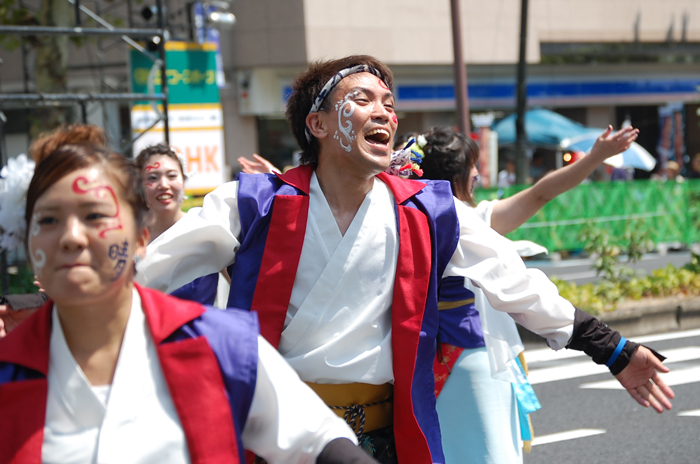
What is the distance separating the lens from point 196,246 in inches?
98.3

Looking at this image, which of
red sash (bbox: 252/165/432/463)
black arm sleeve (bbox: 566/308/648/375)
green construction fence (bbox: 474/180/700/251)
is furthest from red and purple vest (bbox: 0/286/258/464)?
green construction fence (bbox: 474/180/700/251)

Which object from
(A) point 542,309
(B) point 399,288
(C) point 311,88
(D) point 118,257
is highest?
(C) point 311,88

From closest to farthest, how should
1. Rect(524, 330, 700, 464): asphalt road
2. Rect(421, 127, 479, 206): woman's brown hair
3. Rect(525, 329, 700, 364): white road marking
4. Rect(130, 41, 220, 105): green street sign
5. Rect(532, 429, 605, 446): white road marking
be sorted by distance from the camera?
Rect(421, 127, 479, 206): woman's brown hair, Rect(524, 330, 700, 464): asphalt road, Rect(532, 429, 605, 446): white road marking, Rect(525, 329, 700, 364): white road marking, Rect(130, 41, 220, 105): green street sign

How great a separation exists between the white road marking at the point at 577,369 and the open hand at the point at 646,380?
3867mm

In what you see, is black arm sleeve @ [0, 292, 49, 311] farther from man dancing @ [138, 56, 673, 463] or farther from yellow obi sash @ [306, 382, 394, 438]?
yellow obi sash @ [306, 382, 394, 438]

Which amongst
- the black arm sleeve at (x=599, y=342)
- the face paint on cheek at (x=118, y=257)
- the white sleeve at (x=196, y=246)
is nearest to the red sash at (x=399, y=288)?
the white sleeve at (x=196, y=246)

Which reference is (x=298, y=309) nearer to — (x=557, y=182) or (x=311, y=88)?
(x=311, y=88)

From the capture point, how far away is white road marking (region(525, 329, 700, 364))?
7285 millimetres

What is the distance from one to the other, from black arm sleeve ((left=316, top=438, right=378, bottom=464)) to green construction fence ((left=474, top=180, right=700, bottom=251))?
37.5ft

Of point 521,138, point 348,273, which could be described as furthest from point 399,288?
point 521,138

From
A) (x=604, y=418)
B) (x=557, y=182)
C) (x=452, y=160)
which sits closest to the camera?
(x=557, y=182)

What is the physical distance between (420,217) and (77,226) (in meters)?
1.24

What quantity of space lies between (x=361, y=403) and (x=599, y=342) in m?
0.83

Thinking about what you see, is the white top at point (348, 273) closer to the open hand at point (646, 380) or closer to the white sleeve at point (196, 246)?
the white sleeve at point (196, 246)
